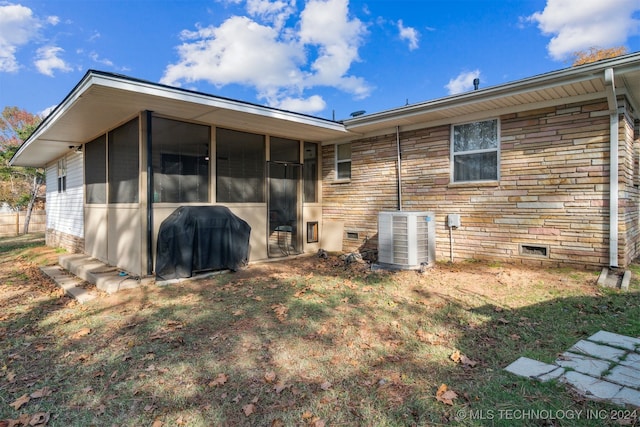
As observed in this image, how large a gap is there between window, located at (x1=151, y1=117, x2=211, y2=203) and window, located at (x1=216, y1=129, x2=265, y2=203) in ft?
0.92

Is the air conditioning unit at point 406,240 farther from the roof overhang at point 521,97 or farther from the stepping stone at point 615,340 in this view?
the stepping stone at point 615,340

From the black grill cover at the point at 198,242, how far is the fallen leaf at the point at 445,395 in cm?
444

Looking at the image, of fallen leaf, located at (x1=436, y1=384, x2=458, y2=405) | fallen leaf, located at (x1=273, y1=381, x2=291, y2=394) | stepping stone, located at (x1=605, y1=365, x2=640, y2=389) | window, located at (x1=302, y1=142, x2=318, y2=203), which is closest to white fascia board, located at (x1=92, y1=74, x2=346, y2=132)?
window, located at (x1=302, y1=142, x2=318, y2=203)

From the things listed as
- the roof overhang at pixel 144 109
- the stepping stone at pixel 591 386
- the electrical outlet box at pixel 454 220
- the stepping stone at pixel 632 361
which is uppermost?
the roof overhang at pixel 144 109

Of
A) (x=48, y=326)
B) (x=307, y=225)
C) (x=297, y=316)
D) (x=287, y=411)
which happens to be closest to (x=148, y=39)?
(x=307, y=225)

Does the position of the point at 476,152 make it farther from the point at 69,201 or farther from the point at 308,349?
the point at 69,201

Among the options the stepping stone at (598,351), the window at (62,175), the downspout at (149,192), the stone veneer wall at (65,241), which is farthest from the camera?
the window at (62,175)

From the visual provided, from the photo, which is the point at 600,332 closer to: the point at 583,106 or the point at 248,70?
the point at 583,106

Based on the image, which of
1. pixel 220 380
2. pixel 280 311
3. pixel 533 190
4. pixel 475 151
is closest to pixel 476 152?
pixel 475 151

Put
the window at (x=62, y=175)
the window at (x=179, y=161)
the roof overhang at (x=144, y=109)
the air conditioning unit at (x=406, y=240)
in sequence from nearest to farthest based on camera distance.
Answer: the roof overhang at (x=144, y=109) → the window at (x=179, y=161) → the air conditioning unit at (x=406, y=240) → the window at (x=62, y=175)

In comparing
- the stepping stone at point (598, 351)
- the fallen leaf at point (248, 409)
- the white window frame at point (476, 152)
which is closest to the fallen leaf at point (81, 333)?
the fallen leaf at point (248, 409)

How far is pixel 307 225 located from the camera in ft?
27.5

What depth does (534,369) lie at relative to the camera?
2.56m

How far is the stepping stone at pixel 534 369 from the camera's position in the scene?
244 centimetres
